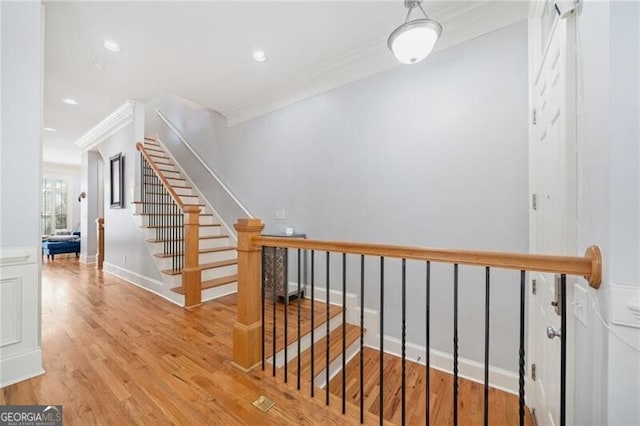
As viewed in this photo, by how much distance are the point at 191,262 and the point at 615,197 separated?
134 inches

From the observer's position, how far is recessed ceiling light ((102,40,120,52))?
2.41 metres

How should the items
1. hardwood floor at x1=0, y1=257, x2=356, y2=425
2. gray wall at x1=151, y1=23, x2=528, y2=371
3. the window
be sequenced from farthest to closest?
the window < gray wall at x1=151, y1=23, x2=528, y2=371 < hardwood floor at x1=0, y1=257, x2=356, y2=425

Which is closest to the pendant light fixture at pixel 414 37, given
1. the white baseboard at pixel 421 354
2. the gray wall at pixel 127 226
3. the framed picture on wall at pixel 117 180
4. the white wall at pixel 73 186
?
the white baseboard at pixel 421 354

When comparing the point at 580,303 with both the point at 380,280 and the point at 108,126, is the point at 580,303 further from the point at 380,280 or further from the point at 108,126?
the point at 108,126

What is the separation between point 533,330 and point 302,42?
9.73 ft

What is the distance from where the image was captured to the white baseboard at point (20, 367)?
169 cm

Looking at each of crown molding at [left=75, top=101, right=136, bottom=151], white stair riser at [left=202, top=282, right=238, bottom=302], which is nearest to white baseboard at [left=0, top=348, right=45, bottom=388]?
white stair riser at [left=202, top=282, right=238, bottom=302]

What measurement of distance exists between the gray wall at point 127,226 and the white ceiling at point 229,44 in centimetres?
74

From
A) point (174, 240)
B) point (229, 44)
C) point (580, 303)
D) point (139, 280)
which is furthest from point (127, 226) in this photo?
point (580, 303)

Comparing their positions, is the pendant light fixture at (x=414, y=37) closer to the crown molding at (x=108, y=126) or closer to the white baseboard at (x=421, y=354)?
the white baseboard at (x=421, y=354)

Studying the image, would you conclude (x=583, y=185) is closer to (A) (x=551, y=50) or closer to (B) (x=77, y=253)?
(A) (x=551, y=50)

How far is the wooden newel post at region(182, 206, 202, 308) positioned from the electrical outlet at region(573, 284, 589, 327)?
3216mm

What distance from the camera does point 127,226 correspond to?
13.9 ft

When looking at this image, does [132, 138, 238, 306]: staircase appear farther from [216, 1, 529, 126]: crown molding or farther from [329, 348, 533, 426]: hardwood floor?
[329, 348, 533, 426]: hardwood floor
